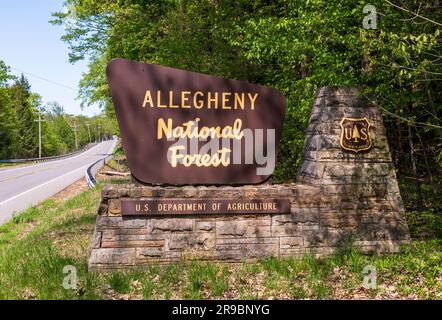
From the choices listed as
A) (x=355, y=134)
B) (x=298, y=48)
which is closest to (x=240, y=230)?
(x=355, y=134)

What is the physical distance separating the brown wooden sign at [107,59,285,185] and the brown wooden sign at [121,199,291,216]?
1.55 ft

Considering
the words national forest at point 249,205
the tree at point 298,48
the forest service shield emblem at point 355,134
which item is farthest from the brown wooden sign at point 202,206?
the tree at point 298,48

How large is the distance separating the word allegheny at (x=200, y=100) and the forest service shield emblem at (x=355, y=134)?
1.66m

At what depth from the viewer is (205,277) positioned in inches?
232

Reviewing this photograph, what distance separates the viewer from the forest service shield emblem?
7.02 m

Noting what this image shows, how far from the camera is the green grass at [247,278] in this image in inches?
214

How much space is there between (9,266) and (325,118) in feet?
19.5

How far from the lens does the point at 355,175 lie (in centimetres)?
696

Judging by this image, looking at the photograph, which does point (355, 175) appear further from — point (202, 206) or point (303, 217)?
point (202, 206)

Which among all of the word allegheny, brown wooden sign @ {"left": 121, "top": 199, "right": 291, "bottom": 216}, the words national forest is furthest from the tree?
brown wooden sign @ {"left": 121, "top": 199, "right": 291, "bottom": 216}

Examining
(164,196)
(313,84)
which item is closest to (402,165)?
(313,84)

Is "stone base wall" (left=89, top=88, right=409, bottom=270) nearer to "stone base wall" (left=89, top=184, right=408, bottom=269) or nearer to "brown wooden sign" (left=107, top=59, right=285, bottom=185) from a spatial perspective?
"stone base wall" (left=89, top=184, right=408, bottom=269)

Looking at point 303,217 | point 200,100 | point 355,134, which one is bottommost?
point 303,217

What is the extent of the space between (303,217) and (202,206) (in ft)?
5.63
